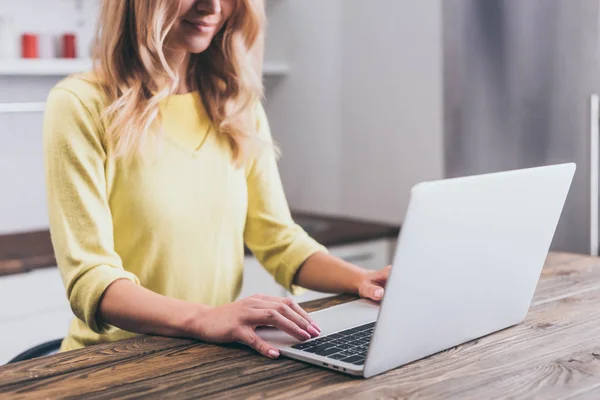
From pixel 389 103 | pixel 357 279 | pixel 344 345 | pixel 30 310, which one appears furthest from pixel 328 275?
pixel 389 103

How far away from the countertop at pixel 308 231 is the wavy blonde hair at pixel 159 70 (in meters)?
0.84

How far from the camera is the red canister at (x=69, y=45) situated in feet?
8.89

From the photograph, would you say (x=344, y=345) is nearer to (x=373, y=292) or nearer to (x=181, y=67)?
(x=373, y=292)

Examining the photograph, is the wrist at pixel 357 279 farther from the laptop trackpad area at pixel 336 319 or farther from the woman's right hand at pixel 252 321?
the woman's right hand at pixel 252 321

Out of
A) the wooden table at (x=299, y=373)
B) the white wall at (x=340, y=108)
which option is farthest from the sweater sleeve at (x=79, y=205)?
the white wall at (x=340, y=108)

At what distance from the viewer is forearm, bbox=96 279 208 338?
4.00 feet

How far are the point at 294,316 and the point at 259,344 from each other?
73 millimetres

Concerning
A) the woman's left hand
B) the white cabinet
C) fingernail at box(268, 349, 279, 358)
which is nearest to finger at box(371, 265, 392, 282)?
the woman's left hand

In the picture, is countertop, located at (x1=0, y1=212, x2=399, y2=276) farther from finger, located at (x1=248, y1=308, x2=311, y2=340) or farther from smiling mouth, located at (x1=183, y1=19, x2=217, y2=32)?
finger, located at (x1=248, y1=308, x2=311, y2=340)

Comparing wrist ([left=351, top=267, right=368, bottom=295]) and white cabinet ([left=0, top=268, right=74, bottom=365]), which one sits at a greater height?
wrist ([left=351, top=267, right=368, bottom=295])

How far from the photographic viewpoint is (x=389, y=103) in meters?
2.97

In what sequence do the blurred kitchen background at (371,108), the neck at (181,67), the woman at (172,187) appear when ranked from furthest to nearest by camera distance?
the blurred kitchen background at (371,108), the neck at (181,67), the woman at (172,187)

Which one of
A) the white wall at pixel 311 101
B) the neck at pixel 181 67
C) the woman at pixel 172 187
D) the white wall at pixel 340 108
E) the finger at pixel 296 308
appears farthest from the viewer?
the white wall at pixel 311 101

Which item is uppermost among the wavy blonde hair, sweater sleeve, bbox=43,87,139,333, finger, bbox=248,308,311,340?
the wavy blonde hair
